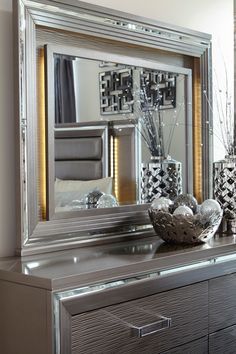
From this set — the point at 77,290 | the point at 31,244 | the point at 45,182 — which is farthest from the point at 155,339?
the point at 45,182

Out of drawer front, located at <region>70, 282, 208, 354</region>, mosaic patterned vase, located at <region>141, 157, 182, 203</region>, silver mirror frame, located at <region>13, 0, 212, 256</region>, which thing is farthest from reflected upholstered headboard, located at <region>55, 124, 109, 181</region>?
drawer front, located at <region>70, 282, 208, 354</region>

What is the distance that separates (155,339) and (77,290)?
350mm

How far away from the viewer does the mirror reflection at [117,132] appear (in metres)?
1.97

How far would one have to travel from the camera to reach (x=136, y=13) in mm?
2291

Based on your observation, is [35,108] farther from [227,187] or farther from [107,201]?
[227,187]

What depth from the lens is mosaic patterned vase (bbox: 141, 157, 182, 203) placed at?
230 cm

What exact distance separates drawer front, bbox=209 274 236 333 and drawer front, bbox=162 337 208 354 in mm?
56

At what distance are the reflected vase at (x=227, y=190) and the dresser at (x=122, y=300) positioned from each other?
1.07ft

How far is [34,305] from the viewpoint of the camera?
1523 millimetres

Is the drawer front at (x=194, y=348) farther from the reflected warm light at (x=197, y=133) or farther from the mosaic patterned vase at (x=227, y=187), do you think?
the reflected warm light at (x=197, y=133)

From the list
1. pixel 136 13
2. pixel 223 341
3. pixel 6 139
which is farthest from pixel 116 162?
pixel 223 341

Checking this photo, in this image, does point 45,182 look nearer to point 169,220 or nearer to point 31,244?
point 31,244

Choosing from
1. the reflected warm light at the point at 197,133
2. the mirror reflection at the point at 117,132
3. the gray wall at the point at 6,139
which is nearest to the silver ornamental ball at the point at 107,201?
the mirror reflection at the point at 117,132

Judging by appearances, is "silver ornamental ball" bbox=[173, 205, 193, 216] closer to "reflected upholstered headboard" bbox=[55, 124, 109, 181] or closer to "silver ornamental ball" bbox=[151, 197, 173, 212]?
"silver ornamental ball" bbox=[151, 197, 173, 212]
